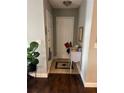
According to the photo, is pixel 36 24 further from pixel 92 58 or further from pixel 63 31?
pixel 63 31

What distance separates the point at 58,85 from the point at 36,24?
5.81 feet

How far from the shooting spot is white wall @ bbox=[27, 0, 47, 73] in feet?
13.4

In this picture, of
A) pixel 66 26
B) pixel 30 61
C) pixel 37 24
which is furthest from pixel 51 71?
pixel 66 26

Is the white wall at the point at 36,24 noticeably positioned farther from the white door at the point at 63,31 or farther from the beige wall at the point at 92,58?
the white door at the point at 63,31

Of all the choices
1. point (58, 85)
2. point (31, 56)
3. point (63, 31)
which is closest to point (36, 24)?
point (31, 56)

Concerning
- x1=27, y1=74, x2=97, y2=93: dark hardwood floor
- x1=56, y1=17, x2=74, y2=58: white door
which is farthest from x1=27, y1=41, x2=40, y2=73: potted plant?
x1=56, y1=17, x2=74, y2=58: white door

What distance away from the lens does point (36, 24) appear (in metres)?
4.29

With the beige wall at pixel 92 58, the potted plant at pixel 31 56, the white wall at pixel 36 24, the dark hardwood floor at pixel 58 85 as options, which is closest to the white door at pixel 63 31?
the dark hardwood floor at pixel 58 85

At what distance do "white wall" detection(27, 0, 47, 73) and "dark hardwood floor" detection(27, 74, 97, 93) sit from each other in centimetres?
58

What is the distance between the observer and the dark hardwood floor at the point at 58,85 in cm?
377
